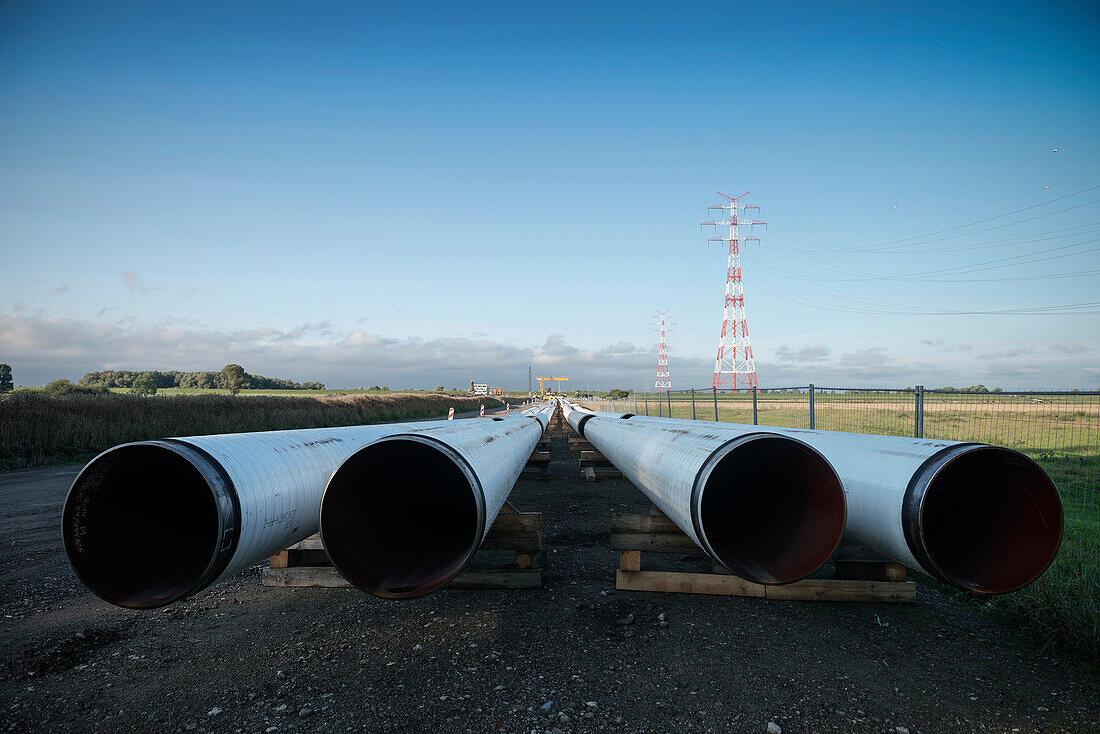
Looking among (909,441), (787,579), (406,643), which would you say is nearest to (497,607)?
(406,643)

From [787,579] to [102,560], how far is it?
379cm

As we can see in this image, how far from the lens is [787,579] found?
10.0 ft

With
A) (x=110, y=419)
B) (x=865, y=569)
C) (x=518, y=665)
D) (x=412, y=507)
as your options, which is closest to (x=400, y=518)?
(x=412, y=507)

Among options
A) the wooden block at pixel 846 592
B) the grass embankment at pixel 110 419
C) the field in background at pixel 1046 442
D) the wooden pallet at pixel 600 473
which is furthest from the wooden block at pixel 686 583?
the grass embankment at pixel 110 419

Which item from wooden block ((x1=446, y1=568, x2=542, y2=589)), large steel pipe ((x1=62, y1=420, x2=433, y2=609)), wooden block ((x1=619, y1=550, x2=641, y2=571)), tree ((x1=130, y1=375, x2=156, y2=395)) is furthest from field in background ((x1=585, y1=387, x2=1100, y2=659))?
tree ((x1=130, y1=375, x2=156, y2=395))

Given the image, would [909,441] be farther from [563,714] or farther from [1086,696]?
[563,714]

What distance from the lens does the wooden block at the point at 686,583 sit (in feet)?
13.7

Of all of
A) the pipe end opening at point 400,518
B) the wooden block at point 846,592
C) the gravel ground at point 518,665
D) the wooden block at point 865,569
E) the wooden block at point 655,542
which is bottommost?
the gravel ground at point 518,665

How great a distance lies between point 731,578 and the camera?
418cm

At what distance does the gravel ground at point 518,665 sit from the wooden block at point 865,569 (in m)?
0.25

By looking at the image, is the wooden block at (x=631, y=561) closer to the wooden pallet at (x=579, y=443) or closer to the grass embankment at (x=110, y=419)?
the wooden pallet at (x=579, y=443)

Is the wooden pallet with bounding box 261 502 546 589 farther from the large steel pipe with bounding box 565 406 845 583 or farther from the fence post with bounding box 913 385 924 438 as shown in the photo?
the fence post with bounding box 913 385 924 438

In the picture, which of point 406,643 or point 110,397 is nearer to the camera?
point 406,643

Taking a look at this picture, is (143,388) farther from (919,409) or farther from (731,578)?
(919,409)
